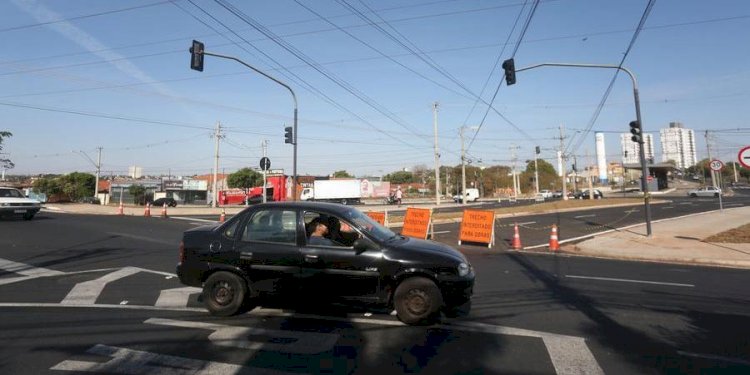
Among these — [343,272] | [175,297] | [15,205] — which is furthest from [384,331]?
[15,205]

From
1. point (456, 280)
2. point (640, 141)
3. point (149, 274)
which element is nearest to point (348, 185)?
point (640, 141)

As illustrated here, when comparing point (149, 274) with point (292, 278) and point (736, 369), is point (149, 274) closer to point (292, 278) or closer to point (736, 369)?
point (292, 278)

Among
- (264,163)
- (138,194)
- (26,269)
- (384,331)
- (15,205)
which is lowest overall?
(384,331)

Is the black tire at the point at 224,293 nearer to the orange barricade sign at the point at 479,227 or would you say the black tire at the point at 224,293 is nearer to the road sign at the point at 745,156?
the orange barricade sign at the point at 479,227

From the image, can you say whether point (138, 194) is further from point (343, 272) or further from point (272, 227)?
point (343, 272)

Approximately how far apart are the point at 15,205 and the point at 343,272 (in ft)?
75.8

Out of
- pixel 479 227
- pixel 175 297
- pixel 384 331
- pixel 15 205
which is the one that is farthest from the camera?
pixel 15 205

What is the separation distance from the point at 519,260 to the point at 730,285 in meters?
4.38

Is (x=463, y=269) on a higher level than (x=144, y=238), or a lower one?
higher

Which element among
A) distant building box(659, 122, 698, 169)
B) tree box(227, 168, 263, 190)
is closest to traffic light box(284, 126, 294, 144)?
tree box(227, 168, 263, 190)

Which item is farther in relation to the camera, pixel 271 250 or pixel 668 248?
pixel 668 248

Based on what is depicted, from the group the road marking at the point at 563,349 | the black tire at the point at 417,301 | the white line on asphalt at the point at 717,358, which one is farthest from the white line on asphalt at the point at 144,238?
the white line on asphalt at the point at 717,358

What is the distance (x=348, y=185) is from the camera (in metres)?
59.3

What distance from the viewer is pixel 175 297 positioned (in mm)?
6863
